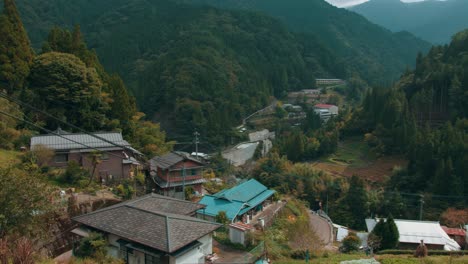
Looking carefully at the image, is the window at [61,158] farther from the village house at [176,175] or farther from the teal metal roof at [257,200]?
the teal metal roof at [257,200]

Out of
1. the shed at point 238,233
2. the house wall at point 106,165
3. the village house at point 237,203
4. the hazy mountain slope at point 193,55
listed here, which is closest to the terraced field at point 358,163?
the hazy mountain slope at point 193,55

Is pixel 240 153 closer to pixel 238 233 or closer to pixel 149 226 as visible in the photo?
pixel 238 233

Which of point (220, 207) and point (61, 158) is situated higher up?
point (61, 158)

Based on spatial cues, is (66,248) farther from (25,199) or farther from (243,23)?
(243,23)

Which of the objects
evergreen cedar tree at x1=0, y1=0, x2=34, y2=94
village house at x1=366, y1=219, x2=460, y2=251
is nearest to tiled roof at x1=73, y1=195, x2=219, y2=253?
village house at x1=366, y1=219, x2=460, y2=251

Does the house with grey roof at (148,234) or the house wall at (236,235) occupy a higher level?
the house with grey roof at (148,234)

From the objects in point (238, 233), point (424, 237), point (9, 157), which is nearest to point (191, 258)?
point (238, 233)

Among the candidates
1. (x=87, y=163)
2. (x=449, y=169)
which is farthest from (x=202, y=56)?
(x=87, y=163)
